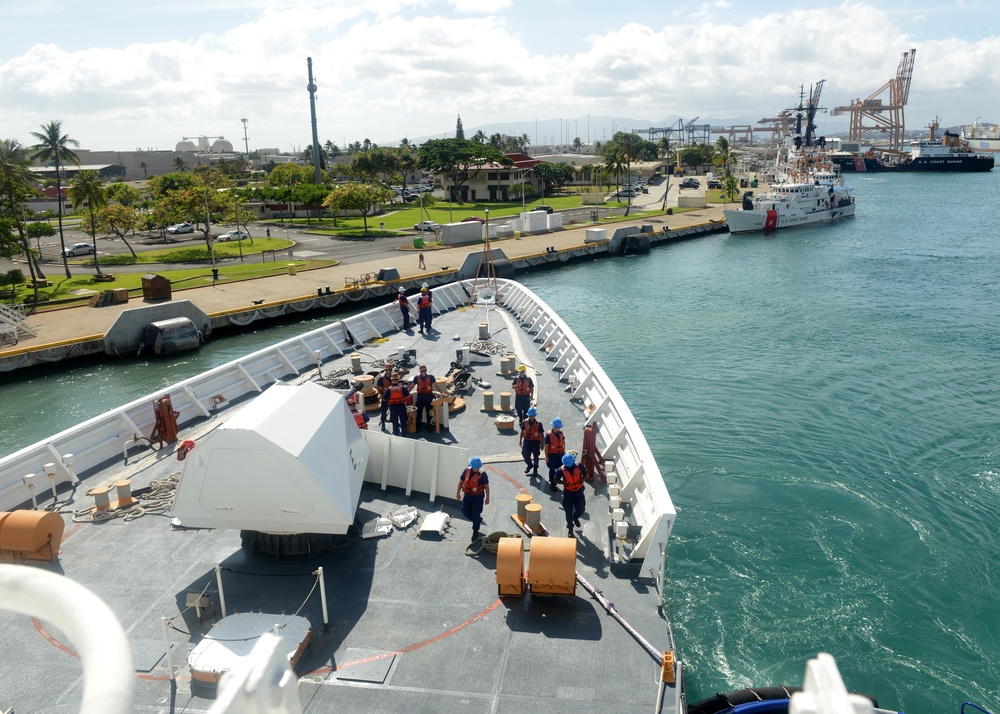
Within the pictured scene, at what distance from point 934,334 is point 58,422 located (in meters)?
36.7

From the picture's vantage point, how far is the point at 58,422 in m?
23.7

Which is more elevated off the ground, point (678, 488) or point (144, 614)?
point (144, 614)

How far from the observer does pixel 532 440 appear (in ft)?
38.1

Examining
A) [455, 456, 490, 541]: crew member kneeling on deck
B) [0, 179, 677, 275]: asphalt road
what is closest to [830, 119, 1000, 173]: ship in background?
[0, 179, 677, 275]: asphalt road

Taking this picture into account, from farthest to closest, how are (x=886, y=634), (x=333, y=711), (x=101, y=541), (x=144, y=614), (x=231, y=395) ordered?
(x=231, y=395), (x=886, y=634), (x=101, y=541), (x=144, y=614), (x=333, y=711)

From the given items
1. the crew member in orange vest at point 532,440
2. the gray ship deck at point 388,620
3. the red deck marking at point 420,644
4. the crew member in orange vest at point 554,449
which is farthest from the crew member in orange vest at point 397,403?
the red deck marking at point 420,644

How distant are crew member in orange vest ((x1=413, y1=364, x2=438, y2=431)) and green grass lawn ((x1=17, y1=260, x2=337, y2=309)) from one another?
30935mm

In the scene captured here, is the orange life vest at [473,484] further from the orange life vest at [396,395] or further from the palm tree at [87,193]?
the palm tree at [87,193]

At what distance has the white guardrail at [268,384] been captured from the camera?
9.89 metres

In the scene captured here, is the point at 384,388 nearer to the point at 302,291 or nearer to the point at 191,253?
the point at 302,291

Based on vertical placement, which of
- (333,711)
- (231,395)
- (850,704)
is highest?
(850,704)

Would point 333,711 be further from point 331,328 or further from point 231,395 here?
point 331,328

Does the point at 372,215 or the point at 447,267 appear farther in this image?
the point at 372,215

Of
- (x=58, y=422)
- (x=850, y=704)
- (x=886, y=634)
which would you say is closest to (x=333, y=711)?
(x=850, y=704)
